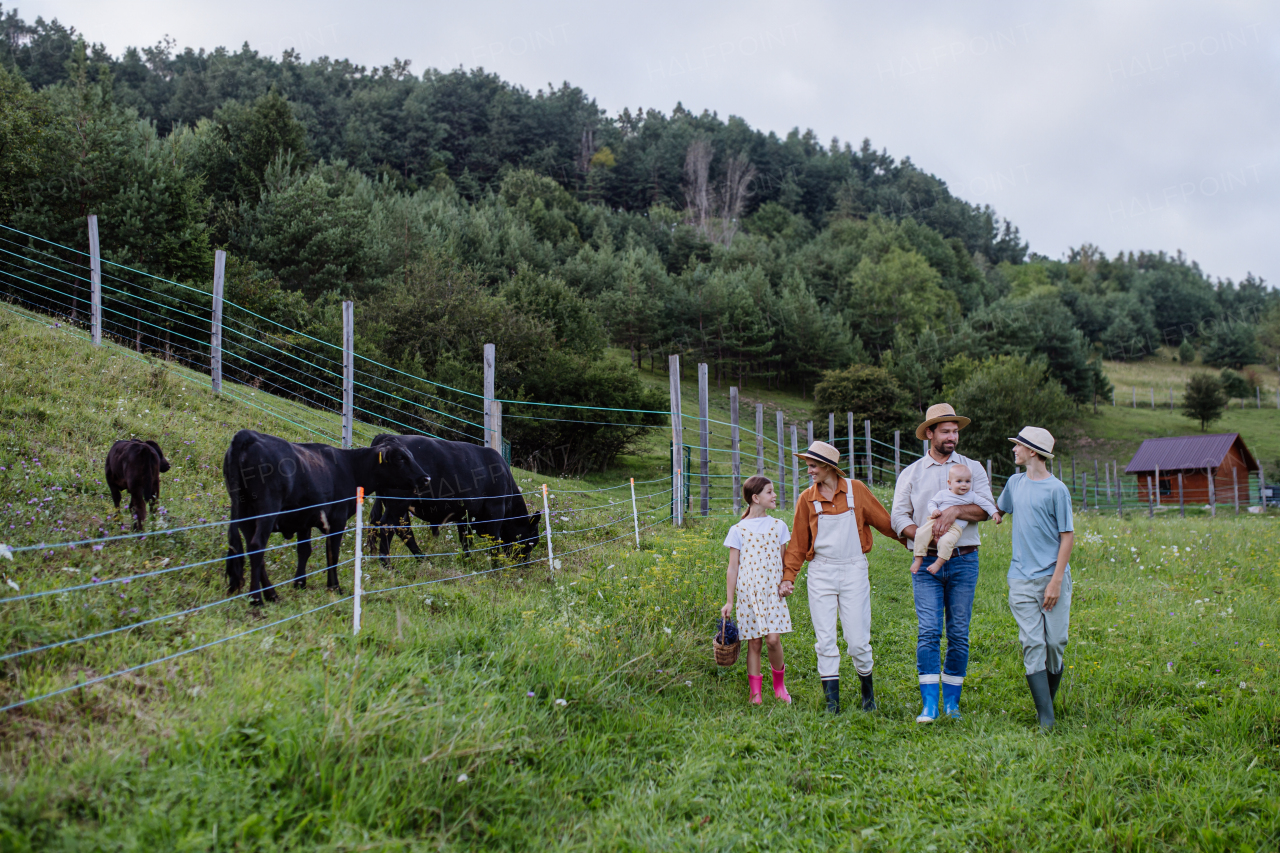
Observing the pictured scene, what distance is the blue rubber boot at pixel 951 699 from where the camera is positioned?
16.4ft

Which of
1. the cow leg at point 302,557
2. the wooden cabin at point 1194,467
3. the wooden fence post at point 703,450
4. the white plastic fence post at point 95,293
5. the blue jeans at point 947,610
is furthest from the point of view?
the wooden cabin at point 1194,467

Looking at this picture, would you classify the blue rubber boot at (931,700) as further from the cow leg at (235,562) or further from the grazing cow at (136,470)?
the grazing cow at (136,470)

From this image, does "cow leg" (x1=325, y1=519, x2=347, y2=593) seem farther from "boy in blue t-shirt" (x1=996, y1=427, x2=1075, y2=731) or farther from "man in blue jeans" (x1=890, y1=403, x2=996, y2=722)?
"boy in blue t-shirt" (x1=996, y1=427, x2=1075, y2=731)

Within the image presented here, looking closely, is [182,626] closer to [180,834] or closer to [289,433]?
[180,834]

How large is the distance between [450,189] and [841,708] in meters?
62.4

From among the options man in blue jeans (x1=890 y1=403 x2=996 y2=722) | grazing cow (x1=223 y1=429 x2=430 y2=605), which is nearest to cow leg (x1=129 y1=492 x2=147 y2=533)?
grazing cow (x1=223 y1=429 x2=430 y2=605)

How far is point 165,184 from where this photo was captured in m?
22.9

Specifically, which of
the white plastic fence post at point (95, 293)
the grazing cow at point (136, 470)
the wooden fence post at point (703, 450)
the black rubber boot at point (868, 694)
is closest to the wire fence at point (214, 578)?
the grazing cow at point (136, 470)

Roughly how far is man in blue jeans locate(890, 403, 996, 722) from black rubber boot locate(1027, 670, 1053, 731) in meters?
0.40

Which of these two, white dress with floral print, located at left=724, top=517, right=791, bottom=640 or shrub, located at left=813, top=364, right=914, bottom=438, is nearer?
white dress with floral print, located at left=724, top=517, right=791, bottom=640

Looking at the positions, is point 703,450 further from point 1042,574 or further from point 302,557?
point 1042,574

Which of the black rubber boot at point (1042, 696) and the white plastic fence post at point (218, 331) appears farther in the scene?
the white plastic fence post at point (218, 331)

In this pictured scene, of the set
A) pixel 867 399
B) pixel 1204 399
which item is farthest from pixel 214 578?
pixel 1204 399

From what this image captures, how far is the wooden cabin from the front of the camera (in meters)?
33.8
